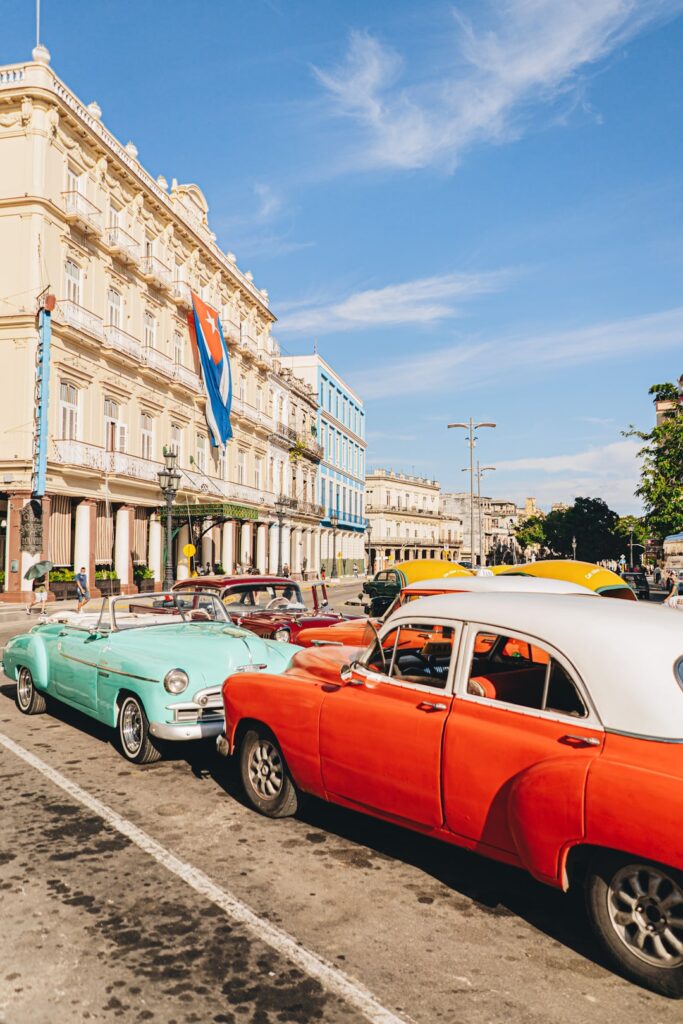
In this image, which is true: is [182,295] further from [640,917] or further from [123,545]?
[640,917]

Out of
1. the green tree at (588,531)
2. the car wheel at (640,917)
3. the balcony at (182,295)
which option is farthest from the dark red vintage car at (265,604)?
the green tree at (588,531)

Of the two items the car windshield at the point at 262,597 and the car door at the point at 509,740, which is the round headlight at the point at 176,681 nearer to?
the car door at the point at 509,740

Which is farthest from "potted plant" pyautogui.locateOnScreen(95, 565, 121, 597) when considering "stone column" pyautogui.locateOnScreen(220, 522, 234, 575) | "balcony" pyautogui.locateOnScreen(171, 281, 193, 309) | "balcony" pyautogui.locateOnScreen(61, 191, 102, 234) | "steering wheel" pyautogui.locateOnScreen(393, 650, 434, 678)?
"steering wheel" pyautogui.locateOnScreen(393, 650, 434, 678)

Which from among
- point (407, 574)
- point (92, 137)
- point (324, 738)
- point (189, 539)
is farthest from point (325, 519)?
point (324, 738)

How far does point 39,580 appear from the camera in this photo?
2656 cm

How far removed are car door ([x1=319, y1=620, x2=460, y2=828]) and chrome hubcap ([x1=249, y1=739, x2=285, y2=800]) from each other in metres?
0.64

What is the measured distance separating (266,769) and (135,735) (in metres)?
1.88

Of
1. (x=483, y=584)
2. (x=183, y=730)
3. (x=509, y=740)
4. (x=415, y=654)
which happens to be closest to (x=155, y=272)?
(x=183, y=730)

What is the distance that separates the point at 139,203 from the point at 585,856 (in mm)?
36992

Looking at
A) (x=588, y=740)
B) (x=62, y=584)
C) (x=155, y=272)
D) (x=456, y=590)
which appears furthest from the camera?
(x=155, y=272)

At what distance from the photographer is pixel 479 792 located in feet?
13.3

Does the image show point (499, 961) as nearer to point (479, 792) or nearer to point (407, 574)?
point (479, 792)

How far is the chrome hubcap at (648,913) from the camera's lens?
3.29m

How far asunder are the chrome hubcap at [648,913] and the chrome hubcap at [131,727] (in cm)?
454
